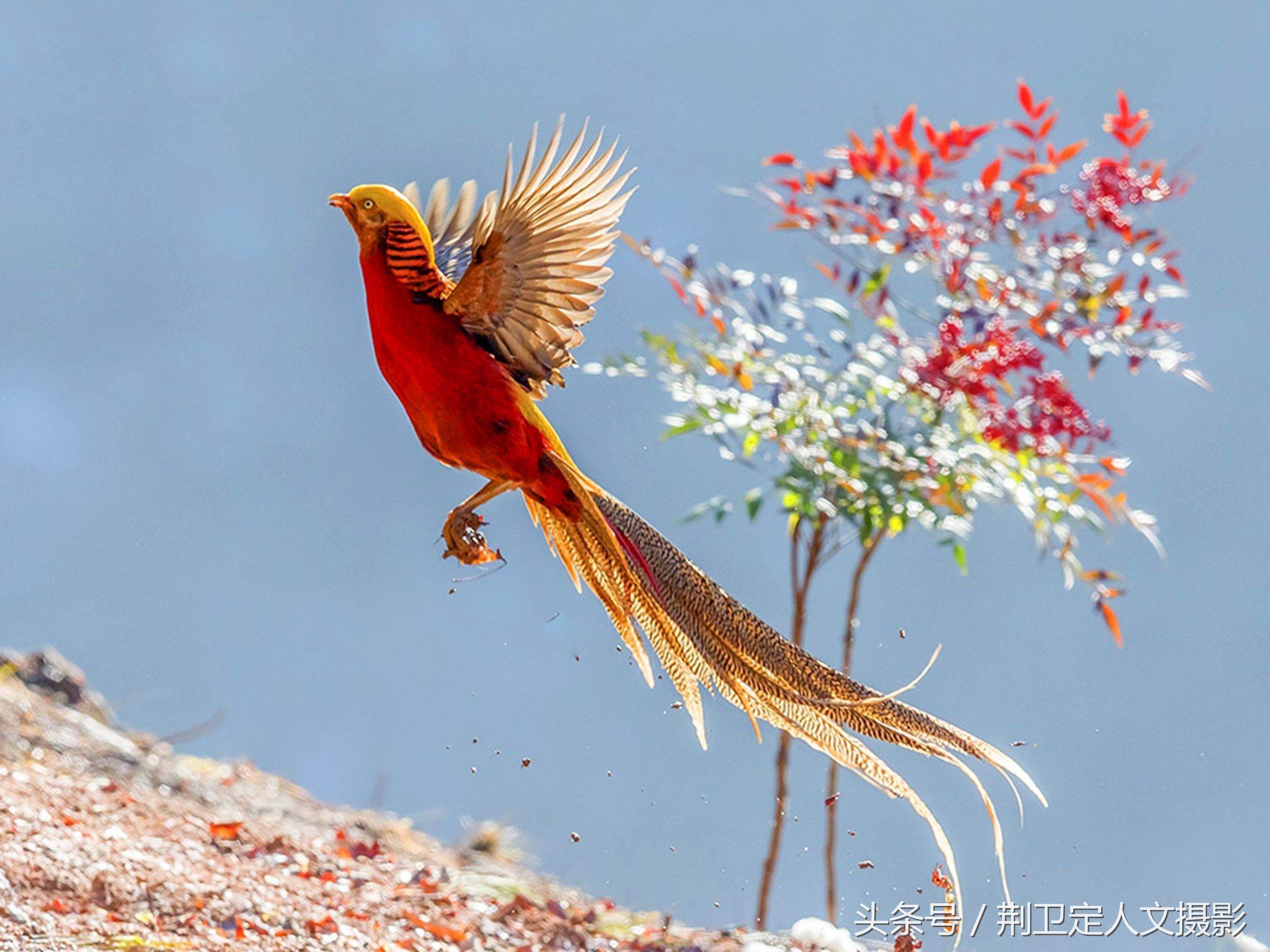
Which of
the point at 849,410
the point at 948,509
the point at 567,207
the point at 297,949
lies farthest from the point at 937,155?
the point at 297,949

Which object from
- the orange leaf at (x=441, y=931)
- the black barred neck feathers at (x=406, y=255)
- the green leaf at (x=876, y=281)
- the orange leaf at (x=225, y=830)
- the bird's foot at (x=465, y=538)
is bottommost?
the orange leaf at (x=441, y=931)

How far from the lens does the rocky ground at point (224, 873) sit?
337 cm

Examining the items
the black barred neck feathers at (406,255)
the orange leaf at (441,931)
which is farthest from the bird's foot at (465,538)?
the orange leaf at (441,931)

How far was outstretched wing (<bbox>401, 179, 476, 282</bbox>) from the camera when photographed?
2.63 m

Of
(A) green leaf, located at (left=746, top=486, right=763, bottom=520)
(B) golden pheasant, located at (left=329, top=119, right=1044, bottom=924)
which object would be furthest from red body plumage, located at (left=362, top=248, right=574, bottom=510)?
(A) green leaf, located at (left=746, top=486, right=763, bottom=520)

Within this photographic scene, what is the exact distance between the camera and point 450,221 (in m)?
2.65

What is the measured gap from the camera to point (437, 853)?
192 inches

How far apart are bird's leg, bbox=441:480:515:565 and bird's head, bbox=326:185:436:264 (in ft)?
1.37

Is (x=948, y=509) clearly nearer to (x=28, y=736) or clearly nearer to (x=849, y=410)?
(x=849, y=410)

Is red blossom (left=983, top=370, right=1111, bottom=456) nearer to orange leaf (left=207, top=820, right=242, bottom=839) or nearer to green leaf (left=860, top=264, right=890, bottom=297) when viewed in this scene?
green leaf (left=860, top=264, right=890, bottom=297)

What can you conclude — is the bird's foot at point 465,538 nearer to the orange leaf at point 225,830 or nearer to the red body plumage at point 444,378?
the red body plumage at point 444,378

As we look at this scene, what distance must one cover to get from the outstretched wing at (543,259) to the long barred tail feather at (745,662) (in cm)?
21

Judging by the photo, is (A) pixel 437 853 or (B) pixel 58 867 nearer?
(B) pixel 58 867

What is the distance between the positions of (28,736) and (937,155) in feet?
11.9
